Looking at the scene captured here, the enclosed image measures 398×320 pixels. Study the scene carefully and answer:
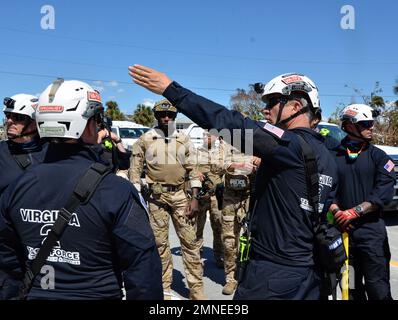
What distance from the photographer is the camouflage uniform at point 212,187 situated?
19.4 feet

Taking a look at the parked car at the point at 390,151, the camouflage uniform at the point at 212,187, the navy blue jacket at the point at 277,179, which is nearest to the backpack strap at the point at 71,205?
the navy blue jacket at the point at 277,179

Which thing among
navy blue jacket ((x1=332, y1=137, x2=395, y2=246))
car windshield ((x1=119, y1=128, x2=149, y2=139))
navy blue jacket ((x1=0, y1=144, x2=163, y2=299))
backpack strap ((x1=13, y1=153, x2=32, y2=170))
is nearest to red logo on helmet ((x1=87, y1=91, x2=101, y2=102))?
navy blue jacket ((x1=0, y1=144, x2=163, y2=299))

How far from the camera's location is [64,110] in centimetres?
200

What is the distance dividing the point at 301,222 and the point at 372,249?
188 centimetres

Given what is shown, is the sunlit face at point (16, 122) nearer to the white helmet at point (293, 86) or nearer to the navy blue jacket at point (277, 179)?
the navy blue jacket at point (277, 179)

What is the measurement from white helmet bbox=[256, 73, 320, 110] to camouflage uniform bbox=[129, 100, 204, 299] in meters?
2.67

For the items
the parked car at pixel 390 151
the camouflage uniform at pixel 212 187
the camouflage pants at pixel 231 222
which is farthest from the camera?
the parked car at pixel 390 151

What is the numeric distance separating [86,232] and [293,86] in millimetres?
1435

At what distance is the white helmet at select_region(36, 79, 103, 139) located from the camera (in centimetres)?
199

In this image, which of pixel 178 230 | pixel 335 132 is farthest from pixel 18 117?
pixel 335 132

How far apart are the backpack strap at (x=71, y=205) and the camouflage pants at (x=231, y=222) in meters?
3.76
